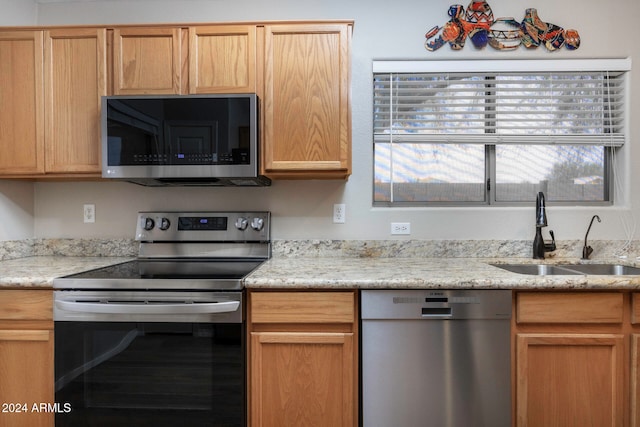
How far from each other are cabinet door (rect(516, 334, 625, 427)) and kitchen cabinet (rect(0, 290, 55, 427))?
6.65 ft

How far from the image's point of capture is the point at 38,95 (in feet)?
6.17

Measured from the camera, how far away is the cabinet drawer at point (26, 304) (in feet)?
5.02

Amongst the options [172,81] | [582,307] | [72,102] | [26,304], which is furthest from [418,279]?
[72,102]

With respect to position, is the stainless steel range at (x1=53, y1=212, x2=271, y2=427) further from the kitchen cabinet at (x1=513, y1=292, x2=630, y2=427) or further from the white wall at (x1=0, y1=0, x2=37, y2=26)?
the white wall at (x1=0, y1=0, x2=37, y2=26)

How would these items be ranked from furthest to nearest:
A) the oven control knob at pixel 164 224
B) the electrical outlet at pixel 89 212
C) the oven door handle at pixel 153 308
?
the electrical outlet at pixel 89 212 → the oven control knob at pixel 164 224 → the oven door handle at pixel 153 308

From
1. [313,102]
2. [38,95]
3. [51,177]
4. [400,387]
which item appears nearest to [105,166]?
[51,177]

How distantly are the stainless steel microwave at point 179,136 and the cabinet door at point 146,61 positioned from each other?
0.12m

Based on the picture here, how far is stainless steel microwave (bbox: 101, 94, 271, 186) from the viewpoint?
1745 mm

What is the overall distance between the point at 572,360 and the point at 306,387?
113 cm

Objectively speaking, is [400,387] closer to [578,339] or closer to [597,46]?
[578,339]

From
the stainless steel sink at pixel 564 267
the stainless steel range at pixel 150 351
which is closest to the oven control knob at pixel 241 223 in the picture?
the stainless steel range at pixel 150 351

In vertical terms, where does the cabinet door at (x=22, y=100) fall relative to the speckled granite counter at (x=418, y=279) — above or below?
above

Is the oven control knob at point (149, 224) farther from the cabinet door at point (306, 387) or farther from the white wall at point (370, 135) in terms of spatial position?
the cabinet door at point (306, 387)

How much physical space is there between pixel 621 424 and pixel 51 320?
248 cm
